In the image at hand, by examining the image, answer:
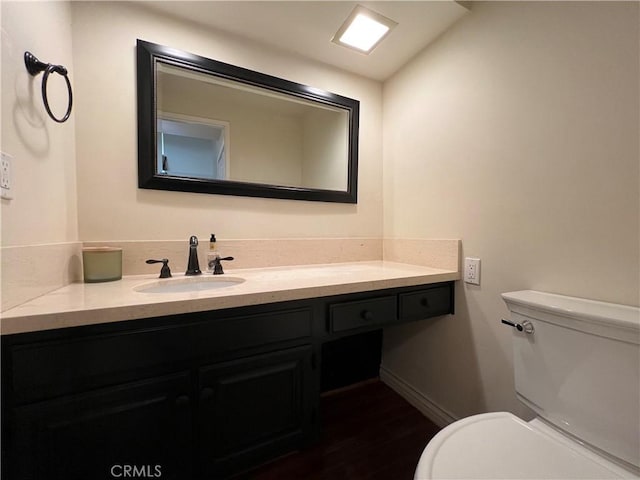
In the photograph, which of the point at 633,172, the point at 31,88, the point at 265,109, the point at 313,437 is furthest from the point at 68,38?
the point at 633,172

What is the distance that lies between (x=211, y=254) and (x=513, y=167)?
141 centimetres

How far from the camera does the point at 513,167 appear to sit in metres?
1.07

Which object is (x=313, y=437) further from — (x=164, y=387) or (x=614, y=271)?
(x=614, y=271)

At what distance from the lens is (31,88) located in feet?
2.74

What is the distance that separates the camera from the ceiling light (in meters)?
1.25

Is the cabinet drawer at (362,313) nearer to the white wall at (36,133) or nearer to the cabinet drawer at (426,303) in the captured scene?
the cabinet drawer at (426,303)

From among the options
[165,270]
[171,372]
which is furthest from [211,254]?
[171,372]

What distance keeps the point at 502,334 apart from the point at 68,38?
2.21 meters

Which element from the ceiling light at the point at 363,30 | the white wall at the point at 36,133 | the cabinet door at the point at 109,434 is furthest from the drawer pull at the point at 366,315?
the ceiling light at the point at 363,30

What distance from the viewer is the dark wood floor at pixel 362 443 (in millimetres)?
1078

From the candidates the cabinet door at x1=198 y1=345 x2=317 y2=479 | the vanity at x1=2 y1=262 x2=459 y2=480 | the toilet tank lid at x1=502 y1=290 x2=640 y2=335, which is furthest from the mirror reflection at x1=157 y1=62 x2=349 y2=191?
the toilet tank lid at x1=502 y1=290 x2=640 y2=335

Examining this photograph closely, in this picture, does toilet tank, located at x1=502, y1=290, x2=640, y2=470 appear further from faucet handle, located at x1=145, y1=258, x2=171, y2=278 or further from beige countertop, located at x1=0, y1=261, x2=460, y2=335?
faucet handle, located at x1=145, y1=258, x2=171, y2=278

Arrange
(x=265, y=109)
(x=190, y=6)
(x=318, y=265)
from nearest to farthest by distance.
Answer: (x=190, y=6) < (x=265, y=109) < (x=318, y=265)

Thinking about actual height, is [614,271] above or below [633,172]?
below
